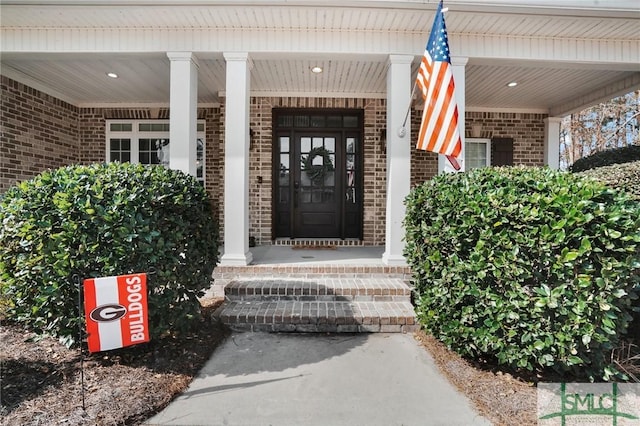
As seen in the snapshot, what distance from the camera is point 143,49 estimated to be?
160 inches

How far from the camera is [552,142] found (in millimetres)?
6586

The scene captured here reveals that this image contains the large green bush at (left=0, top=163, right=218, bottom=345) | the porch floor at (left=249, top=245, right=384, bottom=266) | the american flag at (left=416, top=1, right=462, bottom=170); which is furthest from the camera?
the porch floor at (left=249, top=245, right=384, bottom=266)

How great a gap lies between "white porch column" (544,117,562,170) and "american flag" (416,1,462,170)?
14.4 ft

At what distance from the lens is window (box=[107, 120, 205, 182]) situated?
655cm

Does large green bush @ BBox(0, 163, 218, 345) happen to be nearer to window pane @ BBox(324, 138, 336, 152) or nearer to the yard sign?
the yard sign

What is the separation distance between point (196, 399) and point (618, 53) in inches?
245

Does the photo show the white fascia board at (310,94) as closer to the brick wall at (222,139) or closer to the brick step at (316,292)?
the brick wall at (222,139)

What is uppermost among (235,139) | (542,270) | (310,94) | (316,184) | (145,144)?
(310,94)

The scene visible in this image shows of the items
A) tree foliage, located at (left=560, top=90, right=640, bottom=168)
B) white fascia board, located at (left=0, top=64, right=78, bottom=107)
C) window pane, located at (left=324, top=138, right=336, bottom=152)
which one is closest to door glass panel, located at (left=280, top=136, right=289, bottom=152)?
window pane, located at (left=324, top=138, right=336, bottom=152)

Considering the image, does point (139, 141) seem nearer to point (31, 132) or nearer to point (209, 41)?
point (31, 132)

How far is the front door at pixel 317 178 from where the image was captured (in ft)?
20.0

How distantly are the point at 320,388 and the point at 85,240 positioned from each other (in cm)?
A: 186

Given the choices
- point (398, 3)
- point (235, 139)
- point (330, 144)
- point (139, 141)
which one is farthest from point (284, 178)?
point (398, 3)

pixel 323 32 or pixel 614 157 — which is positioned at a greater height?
pixel 323 32
